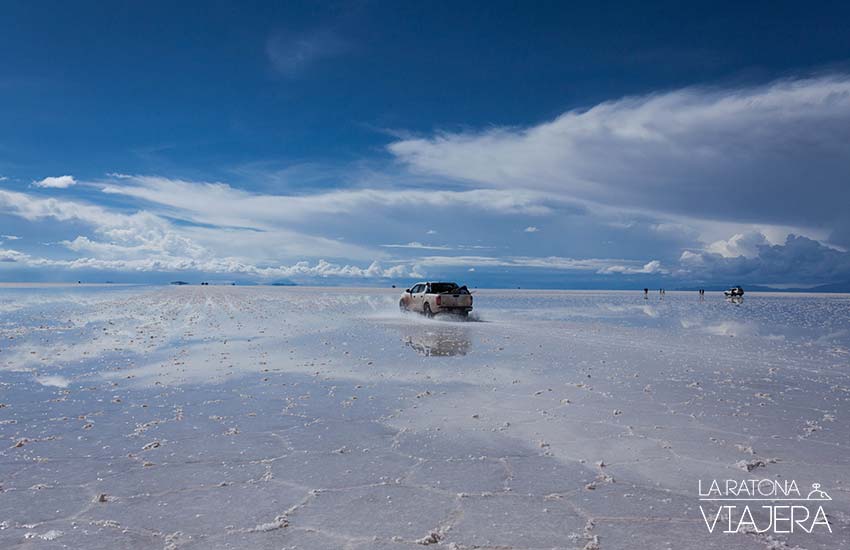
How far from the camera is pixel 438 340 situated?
19.8 meters

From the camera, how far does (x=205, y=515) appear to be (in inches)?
200

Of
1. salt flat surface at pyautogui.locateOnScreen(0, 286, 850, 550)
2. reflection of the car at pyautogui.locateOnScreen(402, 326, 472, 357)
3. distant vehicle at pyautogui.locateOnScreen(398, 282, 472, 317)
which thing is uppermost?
distant vehicle at pyautogui.locateOnScreen(398, 282, 472, 317)

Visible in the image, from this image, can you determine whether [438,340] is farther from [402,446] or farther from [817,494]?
[817,494]

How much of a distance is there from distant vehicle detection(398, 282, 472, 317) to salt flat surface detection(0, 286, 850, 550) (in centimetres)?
1371

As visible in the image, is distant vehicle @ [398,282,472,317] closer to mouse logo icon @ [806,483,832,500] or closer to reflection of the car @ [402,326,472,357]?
reflection of the car @ [402,326,472,357]

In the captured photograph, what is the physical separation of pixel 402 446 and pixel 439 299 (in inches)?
879

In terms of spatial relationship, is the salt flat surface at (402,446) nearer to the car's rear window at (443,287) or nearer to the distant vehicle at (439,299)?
the distant vehicle at (439,299)

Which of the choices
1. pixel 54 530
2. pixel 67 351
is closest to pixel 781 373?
pixel 54 530

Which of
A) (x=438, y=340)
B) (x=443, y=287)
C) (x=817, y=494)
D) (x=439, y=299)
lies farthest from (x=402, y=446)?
(x=443, y=287)

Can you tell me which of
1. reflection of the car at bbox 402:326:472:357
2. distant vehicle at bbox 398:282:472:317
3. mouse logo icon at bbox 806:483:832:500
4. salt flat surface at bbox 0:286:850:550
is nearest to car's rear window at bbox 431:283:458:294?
distant vehicle at bbox 398:282:472:317

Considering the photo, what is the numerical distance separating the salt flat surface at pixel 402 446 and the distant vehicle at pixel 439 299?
1371cm

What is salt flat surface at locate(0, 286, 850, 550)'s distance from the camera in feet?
15.9

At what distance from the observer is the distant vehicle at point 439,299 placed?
96.6 feet

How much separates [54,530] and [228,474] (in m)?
1.70
